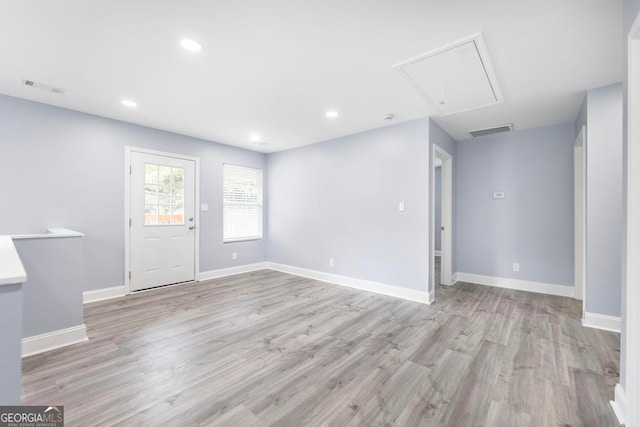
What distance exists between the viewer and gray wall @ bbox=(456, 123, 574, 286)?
154 inches

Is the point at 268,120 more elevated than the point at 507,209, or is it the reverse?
the point at 268,120

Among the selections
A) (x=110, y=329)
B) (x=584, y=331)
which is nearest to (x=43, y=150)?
(x=110, y=329)

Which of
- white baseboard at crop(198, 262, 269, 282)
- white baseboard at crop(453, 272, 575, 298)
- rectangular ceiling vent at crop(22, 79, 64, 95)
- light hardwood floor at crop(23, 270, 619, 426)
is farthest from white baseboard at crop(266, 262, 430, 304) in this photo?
rectangular ceiling vent at crop(22, 79, 64, 95)

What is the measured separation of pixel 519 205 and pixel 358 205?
255 centimetres

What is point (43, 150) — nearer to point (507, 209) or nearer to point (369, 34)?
point (369, 34)

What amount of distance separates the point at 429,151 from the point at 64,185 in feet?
15.9

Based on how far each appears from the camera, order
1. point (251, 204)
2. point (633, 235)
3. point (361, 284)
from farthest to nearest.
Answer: point (251, 204), point (361, 284), point (633, 235)

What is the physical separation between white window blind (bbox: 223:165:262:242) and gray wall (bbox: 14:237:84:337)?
271cm

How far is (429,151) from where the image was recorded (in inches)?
144

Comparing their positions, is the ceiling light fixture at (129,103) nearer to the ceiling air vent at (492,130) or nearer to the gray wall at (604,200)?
the ceiling air vent at (492,130)

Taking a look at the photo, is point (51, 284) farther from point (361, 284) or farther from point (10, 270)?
point (361, 284)

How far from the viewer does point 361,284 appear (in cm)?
431

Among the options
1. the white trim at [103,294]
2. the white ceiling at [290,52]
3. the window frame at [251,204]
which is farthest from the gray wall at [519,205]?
the white trim at [103,294]

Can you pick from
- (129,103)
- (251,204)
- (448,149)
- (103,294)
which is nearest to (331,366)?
(103,294)
